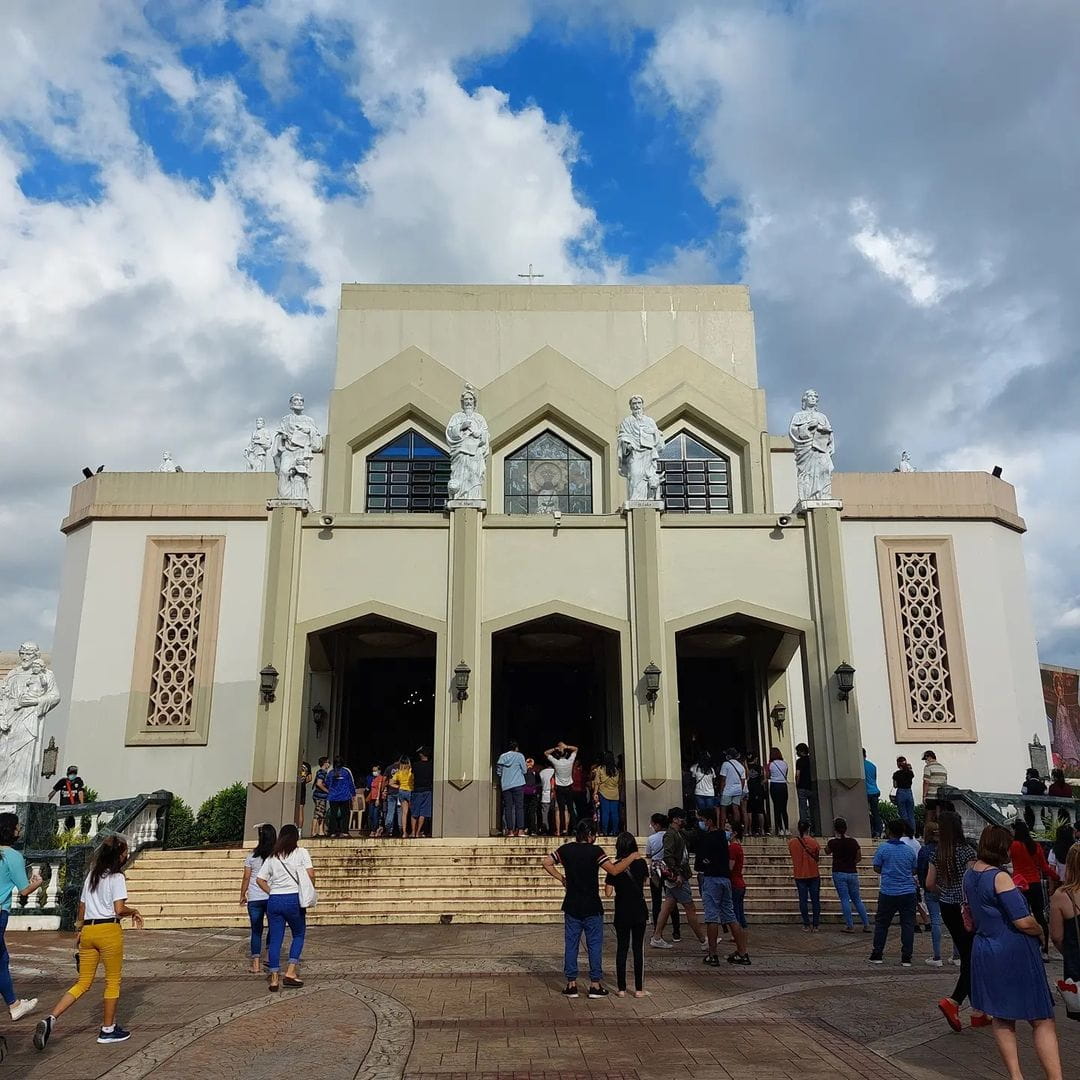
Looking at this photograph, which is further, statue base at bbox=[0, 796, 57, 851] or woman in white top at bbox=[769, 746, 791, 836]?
woman in white top at bbox=[769, 746, 791, 836]

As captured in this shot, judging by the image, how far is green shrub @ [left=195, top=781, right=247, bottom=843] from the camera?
59.3 feet

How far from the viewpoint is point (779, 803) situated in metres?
15.2

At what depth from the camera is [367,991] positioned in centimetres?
811

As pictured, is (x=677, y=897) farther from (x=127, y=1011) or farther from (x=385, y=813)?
(x=385, y=813)

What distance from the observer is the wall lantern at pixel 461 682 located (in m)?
15.6

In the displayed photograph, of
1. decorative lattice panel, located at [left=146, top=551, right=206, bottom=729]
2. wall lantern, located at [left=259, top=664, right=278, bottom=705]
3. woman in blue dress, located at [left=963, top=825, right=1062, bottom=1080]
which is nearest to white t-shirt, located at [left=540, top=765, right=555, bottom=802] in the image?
wall lantern, located at [left=259, top=664, right=278, bottom=705]

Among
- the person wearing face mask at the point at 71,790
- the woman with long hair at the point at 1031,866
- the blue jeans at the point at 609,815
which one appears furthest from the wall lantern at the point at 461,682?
the woman with long hair at the point at 1031,866

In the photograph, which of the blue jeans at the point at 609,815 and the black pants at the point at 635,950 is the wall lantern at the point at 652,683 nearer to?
the blue jeans at the point at 609,815

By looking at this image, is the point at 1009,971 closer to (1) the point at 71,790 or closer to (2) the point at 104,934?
(2) the point at 104,934

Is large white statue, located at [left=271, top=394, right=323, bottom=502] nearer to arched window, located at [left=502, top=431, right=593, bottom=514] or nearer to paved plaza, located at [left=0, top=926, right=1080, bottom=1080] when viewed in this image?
arched window, located at [left=502, top=431, right=593, bottom=514]

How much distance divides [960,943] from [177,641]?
53.9 ft

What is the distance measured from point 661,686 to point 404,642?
5.73 metres

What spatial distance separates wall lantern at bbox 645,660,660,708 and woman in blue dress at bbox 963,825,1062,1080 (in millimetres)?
10024

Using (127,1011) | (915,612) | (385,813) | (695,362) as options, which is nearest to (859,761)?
(915,612)
